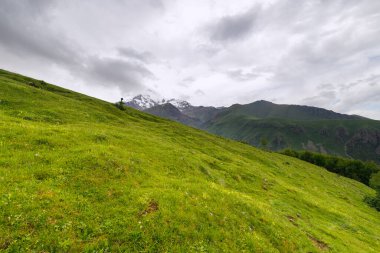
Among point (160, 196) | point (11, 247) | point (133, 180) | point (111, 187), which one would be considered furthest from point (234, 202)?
point (11, 247)

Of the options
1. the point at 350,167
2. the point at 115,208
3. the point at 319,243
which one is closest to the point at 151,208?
the point at 115,208

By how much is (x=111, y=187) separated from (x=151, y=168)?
716 centimetres

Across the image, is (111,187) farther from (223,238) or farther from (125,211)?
(223,238)

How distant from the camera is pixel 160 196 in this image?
17.5 meters

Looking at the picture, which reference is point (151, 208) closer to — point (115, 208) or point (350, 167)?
point (115, 208)

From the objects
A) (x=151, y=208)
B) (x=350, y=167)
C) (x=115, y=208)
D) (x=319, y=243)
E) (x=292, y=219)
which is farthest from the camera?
(x=350, y=167)

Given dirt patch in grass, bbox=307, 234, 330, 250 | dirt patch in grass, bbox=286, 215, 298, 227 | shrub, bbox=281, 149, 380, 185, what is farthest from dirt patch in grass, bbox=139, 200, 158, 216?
shrub, bbox=281, 149, 380, 185

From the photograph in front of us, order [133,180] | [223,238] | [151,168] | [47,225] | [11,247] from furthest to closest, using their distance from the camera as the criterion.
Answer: [151,168], [133,180], [223,238], [47,225], [11,247]

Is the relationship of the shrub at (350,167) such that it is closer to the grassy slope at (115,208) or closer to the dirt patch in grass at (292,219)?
the grassy slope at (115,208)

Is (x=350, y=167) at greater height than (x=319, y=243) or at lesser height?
greater

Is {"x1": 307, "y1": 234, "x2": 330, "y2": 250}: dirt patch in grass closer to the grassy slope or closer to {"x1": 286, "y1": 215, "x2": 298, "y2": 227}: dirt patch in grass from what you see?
the grassy slope

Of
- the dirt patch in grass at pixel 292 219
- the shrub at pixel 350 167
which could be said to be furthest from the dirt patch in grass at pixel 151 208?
the shrub at pixel 350 167

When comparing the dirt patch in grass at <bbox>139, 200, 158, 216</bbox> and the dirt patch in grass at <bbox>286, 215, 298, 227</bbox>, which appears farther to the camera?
the dirt patch in grass at <bbox>286, 215, 298, 227</bbox>

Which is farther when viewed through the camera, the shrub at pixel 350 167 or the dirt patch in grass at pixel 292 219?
the shrub at pixel 350 167
